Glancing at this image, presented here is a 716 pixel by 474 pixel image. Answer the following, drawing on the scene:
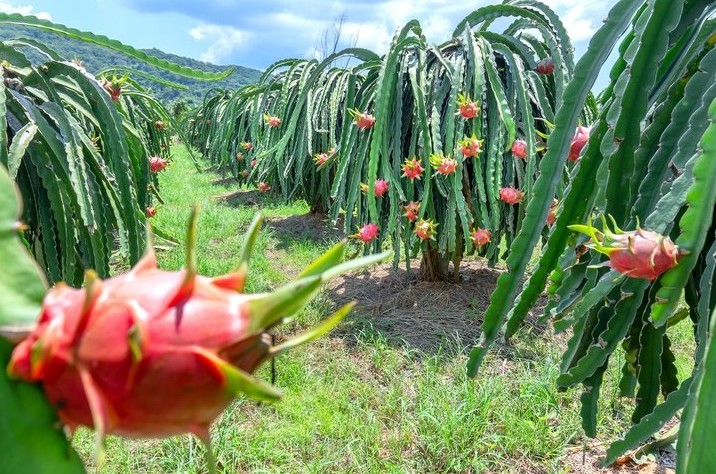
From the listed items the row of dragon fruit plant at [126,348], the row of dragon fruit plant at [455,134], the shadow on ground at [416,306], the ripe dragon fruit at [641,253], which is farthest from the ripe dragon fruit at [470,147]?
the row of dragon fruit plant at [126,348]

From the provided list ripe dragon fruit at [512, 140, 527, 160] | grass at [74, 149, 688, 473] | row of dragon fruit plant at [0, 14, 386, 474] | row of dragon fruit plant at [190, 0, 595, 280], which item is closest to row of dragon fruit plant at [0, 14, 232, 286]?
grass at [74, 149, 688, 473]

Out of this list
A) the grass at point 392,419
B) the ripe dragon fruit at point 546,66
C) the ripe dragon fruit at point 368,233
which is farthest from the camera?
the ripe dragon fruit at point 368,233

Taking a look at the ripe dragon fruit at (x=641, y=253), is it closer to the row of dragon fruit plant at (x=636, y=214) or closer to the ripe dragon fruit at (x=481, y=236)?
the row of dragon fruit plant at (x=636, y=214)

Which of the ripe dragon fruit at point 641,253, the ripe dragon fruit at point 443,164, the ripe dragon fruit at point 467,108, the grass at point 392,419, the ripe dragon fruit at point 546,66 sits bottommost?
the grass at point 392,419

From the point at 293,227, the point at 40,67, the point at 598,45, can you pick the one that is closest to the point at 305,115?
the point at 293,227

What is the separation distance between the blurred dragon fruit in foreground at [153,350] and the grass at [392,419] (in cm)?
147

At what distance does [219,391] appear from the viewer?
273 mm

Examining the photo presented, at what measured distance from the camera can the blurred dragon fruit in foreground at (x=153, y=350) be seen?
10.5 inches

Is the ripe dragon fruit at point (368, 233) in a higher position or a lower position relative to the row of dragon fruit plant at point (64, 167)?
lower

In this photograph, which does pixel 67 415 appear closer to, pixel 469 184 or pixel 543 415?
pixel 543 415

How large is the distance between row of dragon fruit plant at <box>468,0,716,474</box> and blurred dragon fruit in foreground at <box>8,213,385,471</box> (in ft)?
1.73

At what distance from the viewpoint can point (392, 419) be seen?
1894mm

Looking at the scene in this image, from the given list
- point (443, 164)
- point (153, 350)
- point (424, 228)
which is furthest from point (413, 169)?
point (153, 350)

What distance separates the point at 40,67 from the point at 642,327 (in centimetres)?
159
